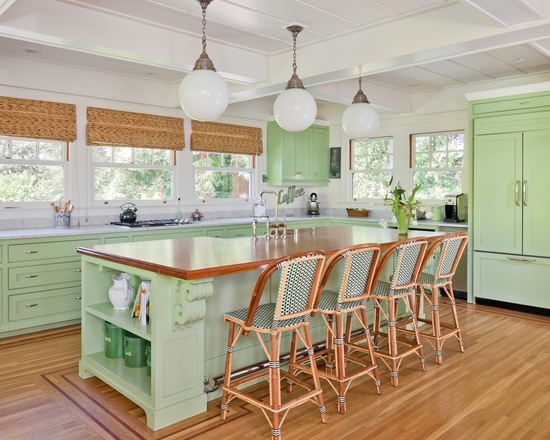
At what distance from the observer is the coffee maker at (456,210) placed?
246 inches

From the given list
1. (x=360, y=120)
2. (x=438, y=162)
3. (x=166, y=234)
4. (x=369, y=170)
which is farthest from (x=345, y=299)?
(x=369, y=170)

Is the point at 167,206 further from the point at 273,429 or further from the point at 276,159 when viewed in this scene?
the point at 273,429

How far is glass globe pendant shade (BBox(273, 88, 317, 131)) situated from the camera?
3566 millimetres

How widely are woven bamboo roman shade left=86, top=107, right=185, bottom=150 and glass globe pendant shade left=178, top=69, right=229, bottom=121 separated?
2758 mm

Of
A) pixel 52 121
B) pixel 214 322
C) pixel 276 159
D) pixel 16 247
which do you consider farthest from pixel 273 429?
pixel 276 159

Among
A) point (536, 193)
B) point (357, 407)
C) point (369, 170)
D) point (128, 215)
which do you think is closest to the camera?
point (357, 407)

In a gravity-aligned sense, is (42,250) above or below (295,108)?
below

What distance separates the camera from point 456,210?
6246 millimetres

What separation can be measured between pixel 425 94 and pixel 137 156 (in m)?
3.86

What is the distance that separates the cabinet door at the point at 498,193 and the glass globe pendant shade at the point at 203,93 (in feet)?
11.5

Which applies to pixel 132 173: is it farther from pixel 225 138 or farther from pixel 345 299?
pixel 345 299

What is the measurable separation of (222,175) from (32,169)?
2468 mm

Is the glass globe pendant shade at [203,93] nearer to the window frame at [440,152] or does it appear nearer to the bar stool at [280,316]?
the bar stool at [280,316]

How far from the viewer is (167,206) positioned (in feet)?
20.4
